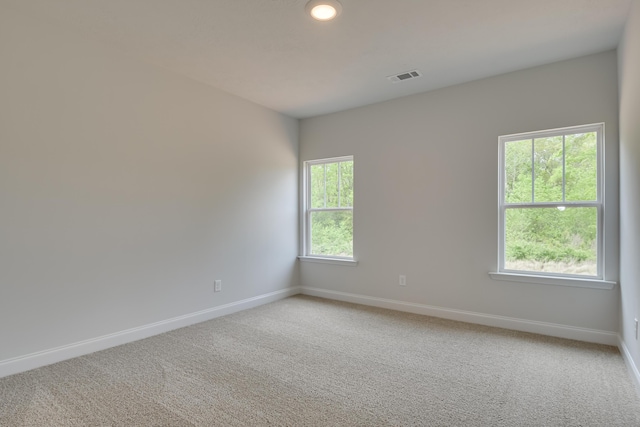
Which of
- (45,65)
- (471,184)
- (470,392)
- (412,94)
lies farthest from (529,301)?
(45,65)

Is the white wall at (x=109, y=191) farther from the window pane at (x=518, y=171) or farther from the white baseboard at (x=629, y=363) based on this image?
the white baseboard at (x=629, y=363)

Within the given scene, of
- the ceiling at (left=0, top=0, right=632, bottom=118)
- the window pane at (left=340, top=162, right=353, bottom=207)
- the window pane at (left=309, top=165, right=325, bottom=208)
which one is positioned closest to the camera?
the ceiling at (left=0, top=0, right=632, bottom=118)

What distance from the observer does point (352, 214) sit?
4617 mm

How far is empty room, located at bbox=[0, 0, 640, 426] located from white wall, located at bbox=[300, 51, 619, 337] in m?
0.02

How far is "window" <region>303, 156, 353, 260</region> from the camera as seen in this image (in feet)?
15.4

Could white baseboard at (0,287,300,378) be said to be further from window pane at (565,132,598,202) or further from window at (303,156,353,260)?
window pane at (565,132,598,202)

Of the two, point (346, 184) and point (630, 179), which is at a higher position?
point (346, 184)

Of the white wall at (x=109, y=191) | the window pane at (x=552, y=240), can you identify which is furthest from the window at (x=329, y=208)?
the window pane at (x=552, y=240)

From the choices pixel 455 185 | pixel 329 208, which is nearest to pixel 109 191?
pixel 329 208

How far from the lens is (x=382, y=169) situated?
14.2 ft

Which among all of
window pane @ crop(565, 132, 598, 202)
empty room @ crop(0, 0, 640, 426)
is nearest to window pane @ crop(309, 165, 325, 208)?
empty room @ crop(0, 0, 640, 426)

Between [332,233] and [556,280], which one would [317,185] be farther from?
[556,280]

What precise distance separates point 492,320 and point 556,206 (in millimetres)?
1295

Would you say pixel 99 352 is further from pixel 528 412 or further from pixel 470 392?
pixel 528 412
